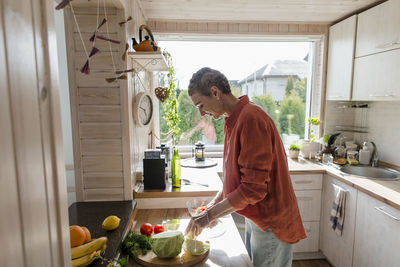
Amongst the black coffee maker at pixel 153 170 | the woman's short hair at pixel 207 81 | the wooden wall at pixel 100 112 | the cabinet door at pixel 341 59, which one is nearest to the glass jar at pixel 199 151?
the black coffee maker at pixel 153 170

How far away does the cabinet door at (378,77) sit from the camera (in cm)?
187

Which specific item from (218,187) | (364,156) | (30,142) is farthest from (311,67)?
(30,142)

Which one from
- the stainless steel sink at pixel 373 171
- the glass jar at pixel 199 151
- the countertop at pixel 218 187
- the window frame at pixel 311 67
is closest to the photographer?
the countertop at pixel 218 187

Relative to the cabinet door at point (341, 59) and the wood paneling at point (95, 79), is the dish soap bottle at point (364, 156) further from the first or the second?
the wood paneling at point (95, 79)

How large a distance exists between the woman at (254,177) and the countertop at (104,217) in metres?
0.34

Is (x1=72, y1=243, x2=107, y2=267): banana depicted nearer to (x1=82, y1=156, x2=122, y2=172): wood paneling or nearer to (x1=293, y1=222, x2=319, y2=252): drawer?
(x1=82, y1=156, x2=122, y2=172): wood paneling

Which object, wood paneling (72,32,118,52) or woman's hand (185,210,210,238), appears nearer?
woman's hand (185,210,210,238)

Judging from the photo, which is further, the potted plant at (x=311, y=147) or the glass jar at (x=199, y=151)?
the potted plant at (x=311, y=147)

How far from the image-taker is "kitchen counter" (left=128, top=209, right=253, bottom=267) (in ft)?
3.51

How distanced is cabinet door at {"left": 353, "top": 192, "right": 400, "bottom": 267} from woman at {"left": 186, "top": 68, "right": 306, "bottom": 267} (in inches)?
33.6

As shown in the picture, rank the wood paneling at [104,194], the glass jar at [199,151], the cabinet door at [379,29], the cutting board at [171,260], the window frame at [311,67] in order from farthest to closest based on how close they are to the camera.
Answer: the window frame at [311,67]
the glass jar at [199,151]
the cabinet door at [379,29]
the wood paneling at [104,194]
the cutting board at [171,260]

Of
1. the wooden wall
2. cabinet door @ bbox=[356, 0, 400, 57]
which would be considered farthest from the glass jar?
cabinet door @ bbox=[356, 0, 400, 57]

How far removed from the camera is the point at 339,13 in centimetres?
235

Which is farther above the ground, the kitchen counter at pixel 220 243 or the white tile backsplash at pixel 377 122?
the white tile backsplash at pixel 377 122
